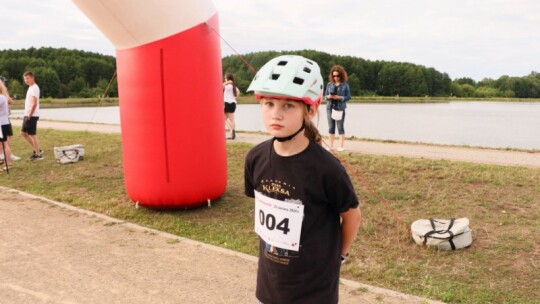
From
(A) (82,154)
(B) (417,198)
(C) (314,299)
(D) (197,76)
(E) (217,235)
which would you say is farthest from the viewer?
(A) (82,154)

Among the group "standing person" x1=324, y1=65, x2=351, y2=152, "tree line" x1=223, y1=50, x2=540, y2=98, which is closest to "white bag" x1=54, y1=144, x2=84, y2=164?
"standing person" x1=324, y1=65, x2=351, y2=152

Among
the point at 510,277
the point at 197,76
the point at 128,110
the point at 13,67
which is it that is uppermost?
the point at 13,67

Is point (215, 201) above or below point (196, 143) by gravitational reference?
below

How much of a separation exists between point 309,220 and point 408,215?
12.0ft

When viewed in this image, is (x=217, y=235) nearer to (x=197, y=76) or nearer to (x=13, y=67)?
(x=197, y=76)

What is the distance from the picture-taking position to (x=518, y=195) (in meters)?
5.97

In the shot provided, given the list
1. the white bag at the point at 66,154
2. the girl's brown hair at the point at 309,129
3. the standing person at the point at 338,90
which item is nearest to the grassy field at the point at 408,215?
the white bag at the point at 66,154

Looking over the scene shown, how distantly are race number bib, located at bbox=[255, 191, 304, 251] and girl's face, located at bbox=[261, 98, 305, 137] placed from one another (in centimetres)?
33

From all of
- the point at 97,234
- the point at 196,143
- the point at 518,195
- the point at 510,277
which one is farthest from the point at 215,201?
the point at 518,195

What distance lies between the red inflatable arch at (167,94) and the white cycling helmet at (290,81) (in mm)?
3212

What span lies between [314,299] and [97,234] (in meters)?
3.54

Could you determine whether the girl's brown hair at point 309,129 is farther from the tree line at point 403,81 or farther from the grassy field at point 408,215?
the tree line at point 403,81

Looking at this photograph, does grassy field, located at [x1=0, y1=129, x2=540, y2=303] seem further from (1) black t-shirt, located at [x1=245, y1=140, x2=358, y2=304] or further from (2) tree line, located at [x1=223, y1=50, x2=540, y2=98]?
(2) tree line, located at [x1=223, y1=50, x2=540, y2=98]

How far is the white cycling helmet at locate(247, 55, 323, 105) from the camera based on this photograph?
1871 millimetres
